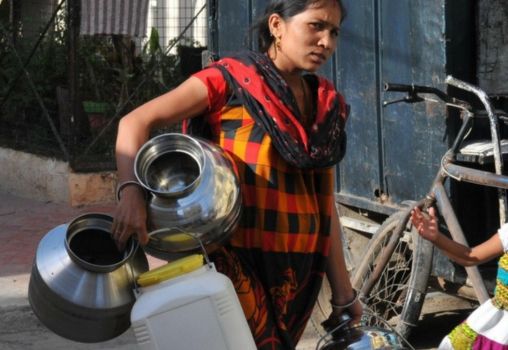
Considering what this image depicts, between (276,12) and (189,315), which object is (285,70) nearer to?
(276,12)

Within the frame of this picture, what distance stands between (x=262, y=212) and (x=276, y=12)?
20.8 inches

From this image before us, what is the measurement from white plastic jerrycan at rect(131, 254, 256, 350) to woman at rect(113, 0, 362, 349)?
1.14 feet

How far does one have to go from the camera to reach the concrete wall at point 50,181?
8930 mm

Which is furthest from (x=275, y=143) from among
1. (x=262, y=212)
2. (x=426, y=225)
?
(x=426, y=225)

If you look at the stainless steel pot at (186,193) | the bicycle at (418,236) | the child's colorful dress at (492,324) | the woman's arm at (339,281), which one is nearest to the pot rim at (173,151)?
the stainless steel pot at (186,193)

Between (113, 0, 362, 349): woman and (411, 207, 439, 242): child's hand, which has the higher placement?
(113, 0, 362, 349): woman

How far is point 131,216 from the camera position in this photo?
233cm

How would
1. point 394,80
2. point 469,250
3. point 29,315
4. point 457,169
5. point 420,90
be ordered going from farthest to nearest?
point 29,315 → point 394,80 → point 420,90 → point 457,169 → point 469,250

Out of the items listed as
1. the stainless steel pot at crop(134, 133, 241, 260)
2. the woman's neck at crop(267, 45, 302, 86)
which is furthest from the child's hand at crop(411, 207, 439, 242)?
the stainless steel pot at crop(134, 133, 241, 260)

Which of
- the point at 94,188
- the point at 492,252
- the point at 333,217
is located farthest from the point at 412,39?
the point at 94,188

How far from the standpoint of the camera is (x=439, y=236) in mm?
3271

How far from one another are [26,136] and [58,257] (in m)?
7.77

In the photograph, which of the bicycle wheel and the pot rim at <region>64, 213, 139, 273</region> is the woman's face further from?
the bicycle wheel

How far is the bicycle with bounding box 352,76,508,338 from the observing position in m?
4.07
